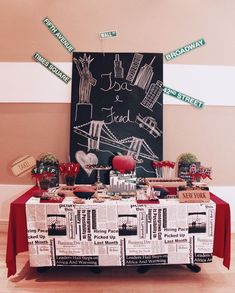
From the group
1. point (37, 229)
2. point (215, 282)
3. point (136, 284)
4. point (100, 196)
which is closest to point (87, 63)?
point (100, 196)

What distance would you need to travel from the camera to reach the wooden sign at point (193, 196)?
2375mm

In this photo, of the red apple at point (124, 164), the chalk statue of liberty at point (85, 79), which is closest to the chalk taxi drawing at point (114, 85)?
the chalk statue of liberty at point (85, 79)

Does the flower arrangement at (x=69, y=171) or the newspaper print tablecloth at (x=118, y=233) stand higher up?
the flower arrangement at (x=69, y=171)

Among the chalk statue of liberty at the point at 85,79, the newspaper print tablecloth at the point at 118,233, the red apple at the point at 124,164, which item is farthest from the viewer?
the chalk statue of liberty at the point at 85,79

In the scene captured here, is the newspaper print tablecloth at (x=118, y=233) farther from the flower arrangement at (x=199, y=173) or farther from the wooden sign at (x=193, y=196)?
the flower arrangement at (x=199, y=173)

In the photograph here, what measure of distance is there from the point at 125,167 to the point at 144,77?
95cm

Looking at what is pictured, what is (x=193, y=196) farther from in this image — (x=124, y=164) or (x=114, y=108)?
(x=114, y=108)

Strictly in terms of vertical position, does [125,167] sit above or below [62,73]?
below

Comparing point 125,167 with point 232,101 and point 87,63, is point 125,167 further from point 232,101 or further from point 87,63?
point 232,101

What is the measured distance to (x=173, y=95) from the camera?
3203mm

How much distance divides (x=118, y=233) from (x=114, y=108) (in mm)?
1298

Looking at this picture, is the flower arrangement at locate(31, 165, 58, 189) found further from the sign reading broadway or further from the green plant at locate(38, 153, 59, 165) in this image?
the sign reading broadway

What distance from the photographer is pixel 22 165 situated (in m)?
3.28

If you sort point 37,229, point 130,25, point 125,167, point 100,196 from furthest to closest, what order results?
point 130,25 < point 125,167 < point 100,196 < point 37,229
